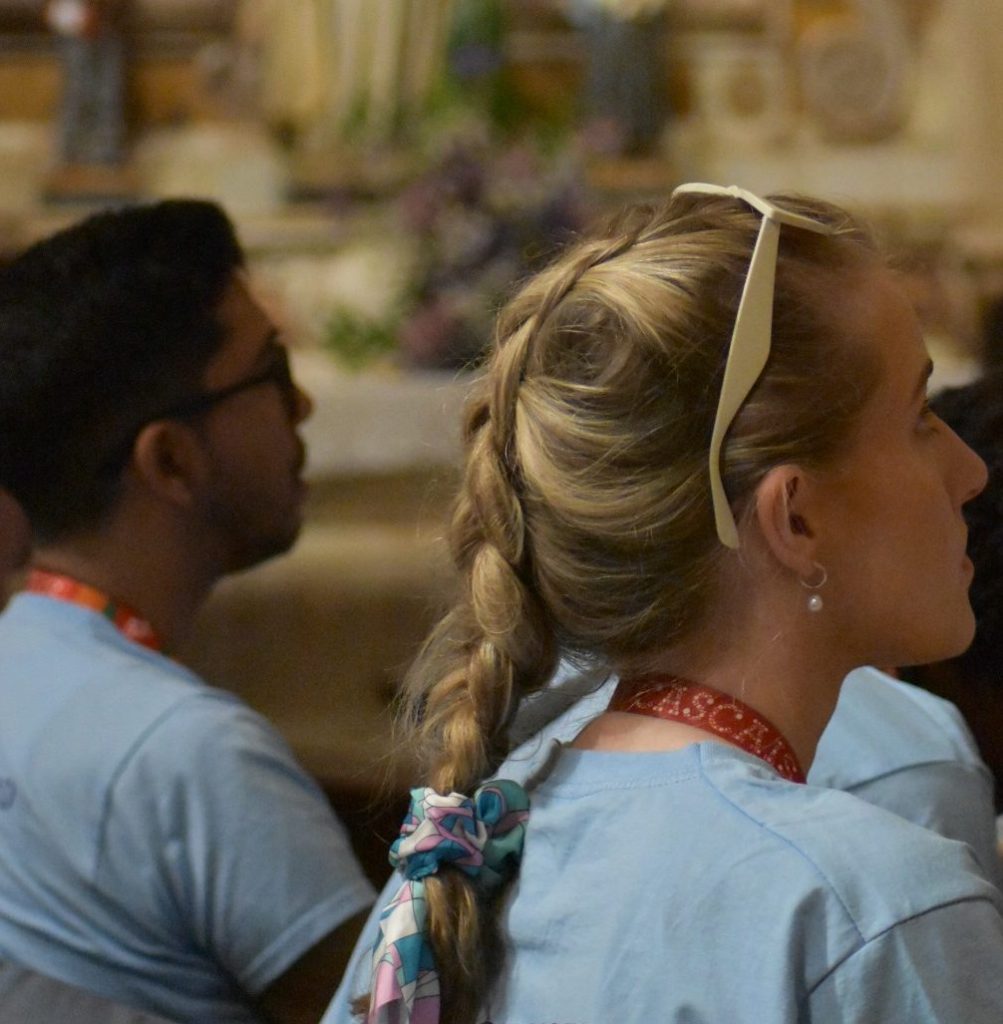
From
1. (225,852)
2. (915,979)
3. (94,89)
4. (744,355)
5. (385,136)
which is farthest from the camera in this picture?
(94,89)

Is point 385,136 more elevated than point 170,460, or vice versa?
point 170,460

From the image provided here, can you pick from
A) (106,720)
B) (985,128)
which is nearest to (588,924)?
(106,720)

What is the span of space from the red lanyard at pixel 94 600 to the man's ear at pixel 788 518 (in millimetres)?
944

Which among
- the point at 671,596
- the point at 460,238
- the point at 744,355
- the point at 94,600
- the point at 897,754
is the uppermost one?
the point at 744,355

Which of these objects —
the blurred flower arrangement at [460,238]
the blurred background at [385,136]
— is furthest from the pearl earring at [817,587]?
the blurred background at [385,136]

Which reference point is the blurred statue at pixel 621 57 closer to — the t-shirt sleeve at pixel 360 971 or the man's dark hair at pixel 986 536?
the man's dark hair at pixel 986 536

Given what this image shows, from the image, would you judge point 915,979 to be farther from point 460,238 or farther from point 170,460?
point 460,238

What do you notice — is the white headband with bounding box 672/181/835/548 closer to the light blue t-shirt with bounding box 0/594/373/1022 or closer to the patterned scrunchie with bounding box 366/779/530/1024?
the patterned scrunchie with bounding box 366/779/530/1024

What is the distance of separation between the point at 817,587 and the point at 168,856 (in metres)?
0.75

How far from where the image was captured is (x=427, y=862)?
102cm

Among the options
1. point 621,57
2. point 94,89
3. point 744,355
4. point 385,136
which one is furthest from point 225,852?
point 94,89

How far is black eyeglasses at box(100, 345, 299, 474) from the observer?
1861mm

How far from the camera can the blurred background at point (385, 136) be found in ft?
14.4

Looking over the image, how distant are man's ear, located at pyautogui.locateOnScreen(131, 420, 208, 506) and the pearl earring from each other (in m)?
1.01
